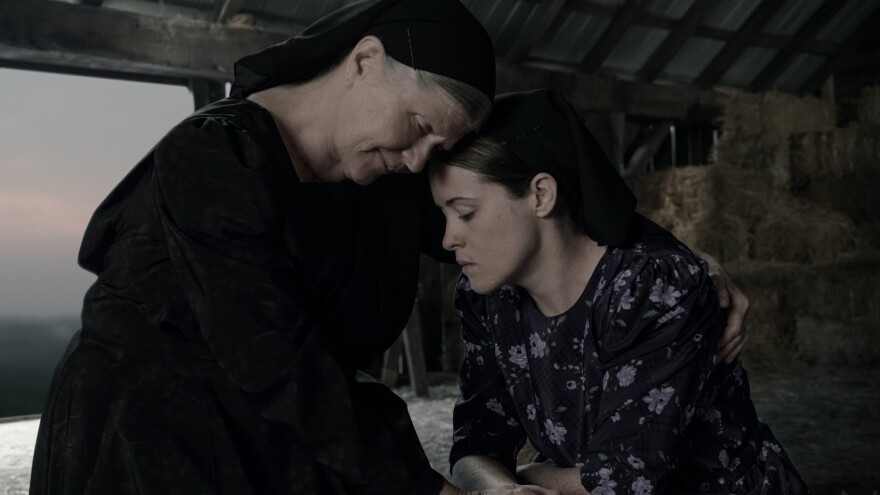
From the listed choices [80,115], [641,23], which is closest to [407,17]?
[641,23]

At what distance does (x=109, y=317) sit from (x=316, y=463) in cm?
40

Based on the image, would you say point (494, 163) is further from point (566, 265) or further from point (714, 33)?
point (714, 33)

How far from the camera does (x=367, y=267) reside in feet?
5.06

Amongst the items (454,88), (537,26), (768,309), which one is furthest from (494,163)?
(768,309)

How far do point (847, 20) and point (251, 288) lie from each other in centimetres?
795

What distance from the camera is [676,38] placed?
269 inches

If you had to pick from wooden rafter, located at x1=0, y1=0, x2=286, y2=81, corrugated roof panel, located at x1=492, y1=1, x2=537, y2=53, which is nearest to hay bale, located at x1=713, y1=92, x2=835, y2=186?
corrugated roof panel, located at x1=492, y1=1, x2=537, y2=53

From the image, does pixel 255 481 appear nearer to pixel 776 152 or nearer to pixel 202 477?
pixel 202 477

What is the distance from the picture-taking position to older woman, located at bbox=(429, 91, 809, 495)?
1.49m

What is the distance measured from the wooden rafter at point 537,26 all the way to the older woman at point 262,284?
4.78 meters

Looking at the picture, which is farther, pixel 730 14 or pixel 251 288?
pixel 730 14

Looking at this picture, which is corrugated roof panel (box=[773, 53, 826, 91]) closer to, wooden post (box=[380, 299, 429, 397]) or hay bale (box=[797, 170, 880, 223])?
hay bale (box=[797, 170, 880, 223])

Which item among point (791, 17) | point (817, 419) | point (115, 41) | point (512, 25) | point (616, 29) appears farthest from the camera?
point (791, 17)

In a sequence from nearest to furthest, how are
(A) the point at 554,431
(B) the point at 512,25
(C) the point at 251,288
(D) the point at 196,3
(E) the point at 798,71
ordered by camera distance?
(C) the point at 251,288 → (A) the point at 554,431 → (D) the point at 196,3 → (B) the point at 512,25 → (E) the point at 798,71
